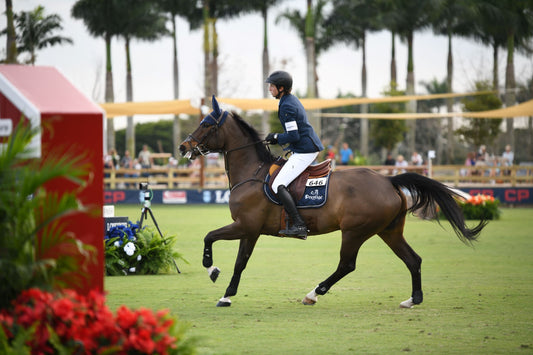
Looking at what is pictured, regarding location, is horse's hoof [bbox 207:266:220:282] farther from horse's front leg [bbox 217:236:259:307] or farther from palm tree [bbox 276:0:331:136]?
palm tree [bbox 276:0:331:136]

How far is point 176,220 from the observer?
21578 millimetres

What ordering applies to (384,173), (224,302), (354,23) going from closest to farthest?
1. (224,302)
2. (384,173)
3. (354,23)

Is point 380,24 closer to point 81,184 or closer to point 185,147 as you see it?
point 185,147

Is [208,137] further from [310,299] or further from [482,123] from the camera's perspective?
[482,123]

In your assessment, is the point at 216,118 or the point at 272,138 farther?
the point at 216,118

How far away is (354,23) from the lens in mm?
48969

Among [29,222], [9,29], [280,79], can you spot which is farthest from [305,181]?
[9,29]

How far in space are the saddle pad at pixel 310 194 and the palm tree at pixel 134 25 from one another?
37.2m

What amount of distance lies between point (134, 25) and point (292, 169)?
3959 centimetres

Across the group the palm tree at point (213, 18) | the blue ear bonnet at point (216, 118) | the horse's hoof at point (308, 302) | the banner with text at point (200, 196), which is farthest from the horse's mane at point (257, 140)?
the palm tree at point (213, 18)

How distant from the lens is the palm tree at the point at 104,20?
148 ft

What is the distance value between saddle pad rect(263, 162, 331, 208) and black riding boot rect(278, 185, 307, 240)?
0.12 metres

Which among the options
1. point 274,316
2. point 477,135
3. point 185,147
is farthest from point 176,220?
point 477,135

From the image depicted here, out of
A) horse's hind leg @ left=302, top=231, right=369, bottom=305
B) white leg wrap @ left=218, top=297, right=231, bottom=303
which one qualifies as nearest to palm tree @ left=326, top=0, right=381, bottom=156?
horse's hind leg @ left=302, top=231, right=369, bottom=305
